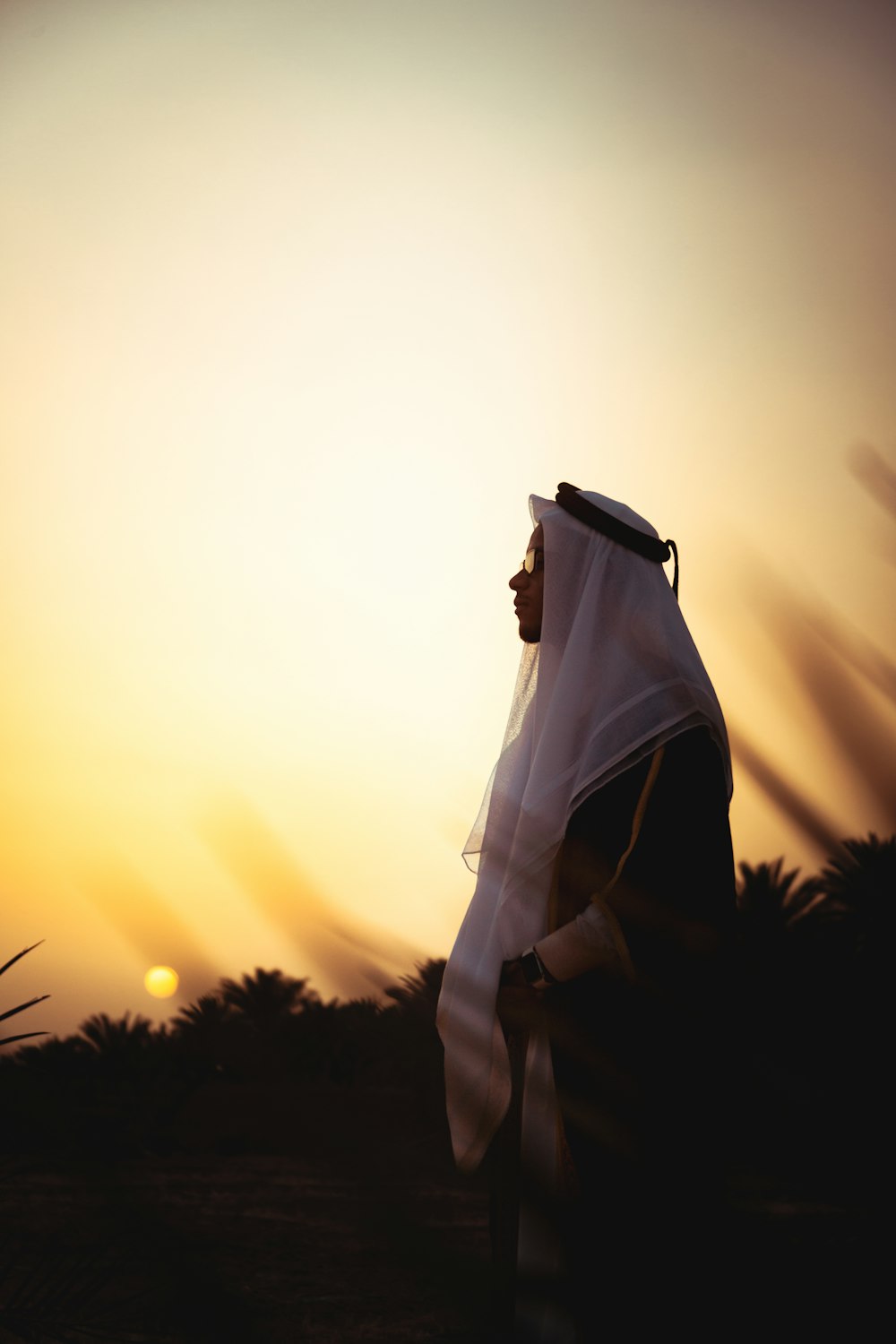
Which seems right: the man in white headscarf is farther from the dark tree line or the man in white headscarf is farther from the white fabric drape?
the dark tree line

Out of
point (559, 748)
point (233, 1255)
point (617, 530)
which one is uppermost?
point (617, 530)

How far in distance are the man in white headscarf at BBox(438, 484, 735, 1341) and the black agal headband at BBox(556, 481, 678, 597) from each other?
18 cm

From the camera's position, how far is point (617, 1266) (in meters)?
2.18

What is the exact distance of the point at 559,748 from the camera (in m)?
2.53

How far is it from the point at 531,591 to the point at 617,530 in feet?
0.93

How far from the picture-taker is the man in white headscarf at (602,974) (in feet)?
7.26

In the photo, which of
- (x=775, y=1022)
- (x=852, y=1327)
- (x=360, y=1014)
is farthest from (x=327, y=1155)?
(x=852, y=1327)

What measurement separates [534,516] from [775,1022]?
29.4 feet

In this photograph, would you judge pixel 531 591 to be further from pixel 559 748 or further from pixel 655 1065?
pixel 655 1065

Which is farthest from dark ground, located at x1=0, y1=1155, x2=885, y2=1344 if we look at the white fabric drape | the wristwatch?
the wristwatch

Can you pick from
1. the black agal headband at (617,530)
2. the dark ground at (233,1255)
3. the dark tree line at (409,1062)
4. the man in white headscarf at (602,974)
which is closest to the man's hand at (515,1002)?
the man in white headscarf at (602,974)

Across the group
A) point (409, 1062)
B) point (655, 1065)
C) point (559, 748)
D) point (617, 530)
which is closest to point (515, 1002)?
point (655, 1065)

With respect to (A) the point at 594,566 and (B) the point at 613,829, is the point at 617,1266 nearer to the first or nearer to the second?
(B) the point at 613,829

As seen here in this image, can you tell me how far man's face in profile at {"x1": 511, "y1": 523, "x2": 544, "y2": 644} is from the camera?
2.93 m
